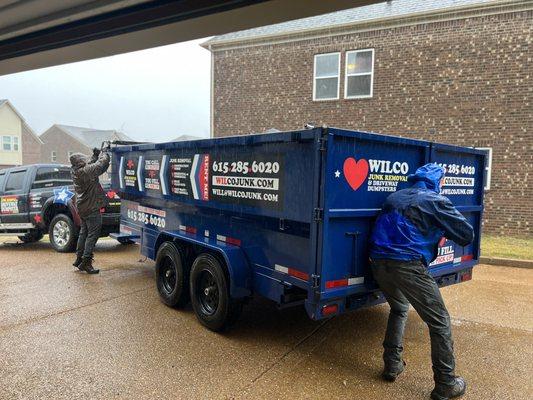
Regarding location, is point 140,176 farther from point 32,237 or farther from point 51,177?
point 32,237

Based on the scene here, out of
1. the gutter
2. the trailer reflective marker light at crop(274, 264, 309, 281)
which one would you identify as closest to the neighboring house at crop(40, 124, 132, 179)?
the gutter

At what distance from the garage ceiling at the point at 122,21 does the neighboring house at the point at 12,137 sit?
48748mm

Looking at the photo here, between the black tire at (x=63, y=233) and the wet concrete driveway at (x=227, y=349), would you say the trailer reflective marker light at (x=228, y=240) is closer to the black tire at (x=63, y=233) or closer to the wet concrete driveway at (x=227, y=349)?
the wet concrete driveway at (x=227, y=349)

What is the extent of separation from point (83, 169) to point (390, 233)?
5.50 meters

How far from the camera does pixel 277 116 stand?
1450cm

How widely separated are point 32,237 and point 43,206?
1.62m

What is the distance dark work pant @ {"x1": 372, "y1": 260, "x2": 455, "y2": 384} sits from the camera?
3.39m

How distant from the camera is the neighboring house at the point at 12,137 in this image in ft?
147

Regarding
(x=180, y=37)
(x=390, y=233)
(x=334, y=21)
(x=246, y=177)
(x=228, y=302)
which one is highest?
(x=334, y=21)

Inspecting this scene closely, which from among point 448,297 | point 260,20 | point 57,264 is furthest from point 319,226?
point 57,264

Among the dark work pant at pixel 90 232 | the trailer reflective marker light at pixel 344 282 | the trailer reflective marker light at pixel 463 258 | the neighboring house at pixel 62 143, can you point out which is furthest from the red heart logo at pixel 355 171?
the neighboring house at pixel 62 143

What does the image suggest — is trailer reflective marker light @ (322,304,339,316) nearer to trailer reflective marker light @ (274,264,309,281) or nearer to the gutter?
trailer reflective marker light @ (274,264,309,281)

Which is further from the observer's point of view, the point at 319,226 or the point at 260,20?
the point at 319,226

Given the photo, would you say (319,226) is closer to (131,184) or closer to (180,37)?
(180,37)
